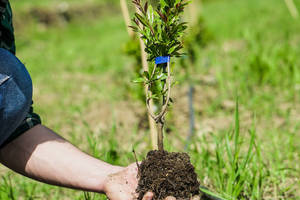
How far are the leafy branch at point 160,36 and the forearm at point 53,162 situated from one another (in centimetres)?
30

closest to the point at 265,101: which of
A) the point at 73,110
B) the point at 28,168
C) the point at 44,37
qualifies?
the point at 73,110

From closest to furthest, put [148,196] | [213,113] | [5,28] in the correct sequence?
[148,196]
[5,28]
[213,113]

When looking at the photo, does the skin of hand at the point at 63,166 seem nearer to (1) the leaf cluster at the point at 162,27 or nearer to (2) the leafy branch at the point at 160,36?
(2) the leafy branch at the point at 160,36

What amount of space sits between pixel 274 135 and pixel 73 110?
6.59ft

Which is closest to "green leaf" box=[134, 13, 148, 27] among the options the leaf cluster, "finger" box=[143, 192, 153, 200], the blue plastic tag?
the leaf cluster

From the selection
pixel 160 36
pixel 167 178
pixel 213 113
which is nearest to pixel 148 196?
pixel 167 178

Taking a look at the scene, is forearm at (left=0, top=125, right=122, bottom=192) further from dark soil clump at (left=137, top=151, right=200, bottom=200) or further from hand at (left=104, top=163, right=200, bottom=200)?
dark soil clump at (left=137, top=151, right=200, bottom=200)

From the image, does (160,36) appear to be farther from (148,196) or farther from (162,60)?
(148,196)

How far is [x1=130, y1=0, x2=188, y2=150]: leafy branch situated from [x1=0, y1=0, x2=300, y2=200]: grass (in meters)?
0.52

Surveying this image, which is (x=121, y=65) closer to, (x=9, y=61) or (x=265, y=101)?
(x=265, y=101)

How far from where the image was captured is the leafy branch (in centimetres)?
100

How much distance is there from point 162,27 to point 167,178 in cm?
52

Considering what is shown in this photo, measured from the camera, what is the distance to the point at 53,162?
1156 mm

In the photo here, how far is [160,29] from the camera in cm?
102
